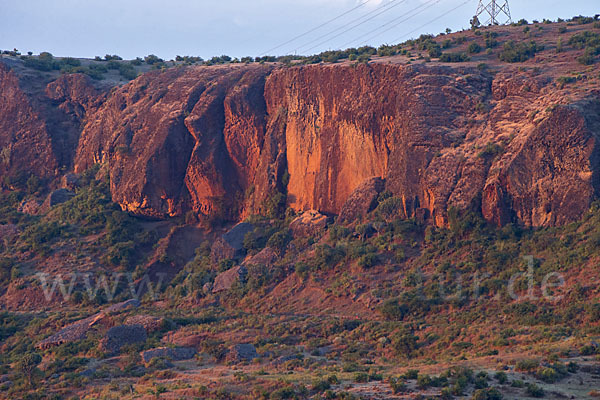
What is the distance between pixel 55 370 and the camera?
100ft

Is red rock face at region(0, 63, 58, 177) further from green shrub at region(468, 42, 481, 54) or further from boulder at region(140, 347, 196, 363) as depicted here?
green shrub at region(468, 42, 481, 54)

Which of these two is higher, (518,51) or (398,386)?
(518,51)

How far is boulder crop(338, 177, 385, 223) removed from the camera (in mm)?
39906

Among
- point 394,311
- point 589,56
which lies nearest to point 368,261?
point 394,311

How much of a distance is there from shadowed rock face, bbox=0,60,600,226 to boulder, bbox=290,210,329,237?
0.95 metres

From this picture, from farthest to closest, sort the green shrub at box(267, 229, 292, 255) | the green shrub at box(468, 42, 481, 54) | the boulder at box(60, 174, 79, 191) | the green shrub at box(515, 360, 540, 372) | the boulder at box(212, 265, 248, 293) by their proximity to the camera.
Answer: the boulder at box(60, 174, 79, 191) → the green shrub at box(468, 42, 481, 54) → the green shrub at box(267, 229, 292, 255) → the boulder at box(212, 265, 248, 293) → the green shrub at box(515, 360, 540, 372)

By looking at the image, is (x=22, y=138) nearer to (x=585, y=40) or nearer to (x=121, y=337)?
(x=121, y=337)

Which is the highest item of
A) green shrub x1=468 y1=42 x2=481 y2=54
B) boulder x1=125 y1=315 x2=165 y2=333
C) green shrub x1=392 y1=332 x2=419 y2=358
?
green shrub x1=468 y1=42 x2=481 y2=54

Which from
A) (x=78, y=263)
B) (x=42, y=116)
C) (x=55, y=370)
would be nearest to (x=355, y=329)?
(x=55, y=370)

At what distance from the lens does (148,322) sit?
36.1 metres

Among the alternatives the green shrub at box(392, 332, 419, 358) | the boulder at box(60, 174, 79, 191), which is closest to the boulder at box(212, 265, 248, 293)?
the green shrub at box(392, 332, 419, 358)

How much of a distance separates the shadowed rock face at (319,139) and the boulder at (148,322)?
37.9 ft

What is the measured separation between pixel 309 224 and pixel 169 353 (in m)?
13.1

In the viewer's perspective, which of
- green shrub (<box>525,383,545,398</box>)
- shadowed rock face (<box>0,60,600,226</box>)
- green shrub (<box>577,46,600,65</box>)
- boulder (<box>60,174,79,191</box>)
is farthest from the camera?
boulder (<box>60,174,79,191</box>)
